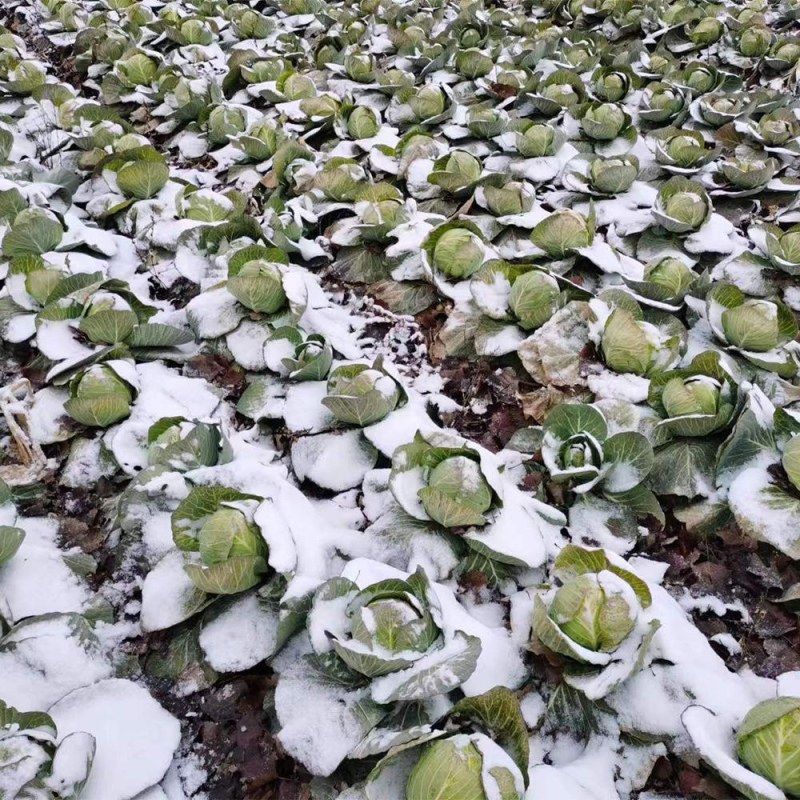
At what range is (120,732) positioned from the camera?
7.92 ft

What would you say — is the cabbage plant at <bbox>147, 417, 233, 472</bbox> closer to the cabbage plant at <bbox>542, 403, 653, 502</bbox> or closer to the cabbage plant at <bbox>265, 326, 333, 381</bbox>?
the cabbage plant at <bbox>265, 326, 333, 381</bbox>

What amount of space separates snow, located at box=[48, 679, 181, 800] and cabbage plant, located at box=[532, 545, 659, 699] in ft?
4.62

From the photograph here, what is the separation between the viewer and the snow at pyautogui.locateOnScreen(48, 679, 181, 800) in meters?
2.28

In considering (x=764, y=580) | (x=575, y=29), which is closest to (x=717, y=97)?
(x=575, y=29)

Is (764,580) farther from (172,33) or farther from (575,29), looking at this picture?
(172,33)

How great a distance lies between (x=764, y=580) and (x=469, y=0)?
789 centimetres

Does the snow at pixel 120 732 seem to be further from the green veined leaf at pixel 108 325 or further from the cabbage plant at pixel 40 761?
the green veined leaf at pixel 108 325

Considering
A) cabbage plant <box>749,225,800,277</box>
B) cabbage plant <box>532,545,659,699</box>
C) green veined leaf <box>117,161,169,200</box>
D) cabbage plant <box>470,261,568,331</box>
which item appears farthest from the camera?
green veined leaf <box>117,161,169,200</box>

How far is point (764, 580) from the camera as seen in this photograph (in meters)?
3.03

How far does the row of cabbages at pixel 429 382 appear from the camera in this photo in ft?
7.96

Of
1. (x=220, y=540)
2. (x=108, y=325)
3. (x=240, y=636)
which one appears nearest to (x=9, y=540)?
(x=220, y=540)

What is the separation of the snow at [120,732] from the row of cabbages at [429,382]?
0.64 feet

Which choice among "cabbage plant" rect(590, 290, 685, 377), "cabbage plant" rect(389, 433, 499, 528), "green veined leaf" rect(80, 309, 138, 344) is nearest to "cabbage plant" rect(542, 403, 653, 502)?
"cabbage plant" rect(389, 433, 499, 528)

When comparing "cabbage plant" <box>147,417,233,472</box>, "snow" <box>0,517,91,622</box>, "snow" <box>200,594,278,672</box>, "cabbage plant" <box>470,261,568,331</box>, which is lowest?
"snow" <box>0,517,91,622</box>
